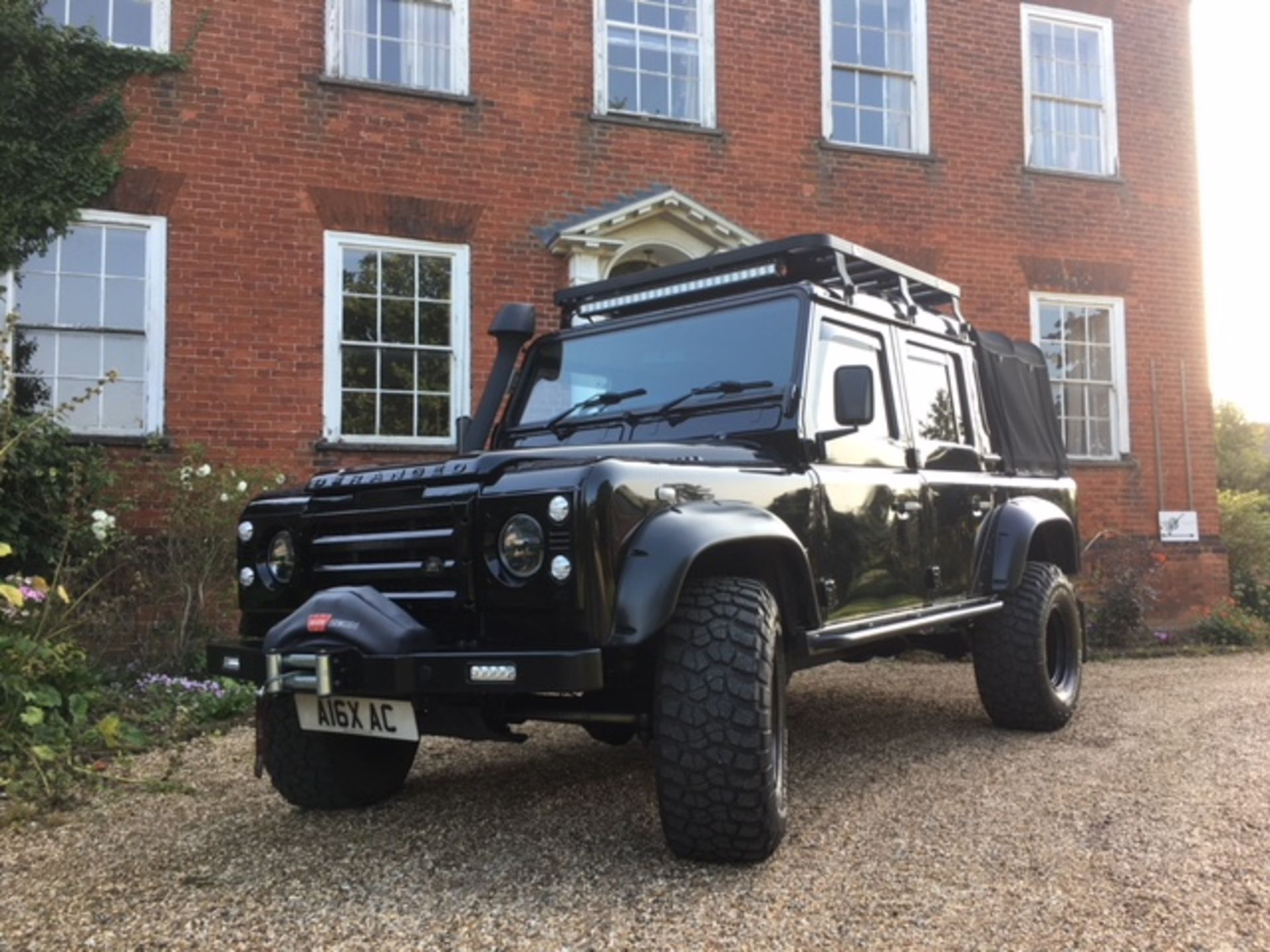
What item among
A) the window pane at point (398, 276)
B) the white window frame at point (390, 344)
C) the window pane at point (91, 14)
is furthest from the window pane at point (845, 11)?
the window pane at point (91, 14)

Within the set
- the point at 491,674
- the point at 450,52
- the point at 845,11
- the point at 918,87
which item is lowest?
the point at 491,674

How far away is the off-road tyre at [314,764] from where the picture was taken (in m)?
4.00

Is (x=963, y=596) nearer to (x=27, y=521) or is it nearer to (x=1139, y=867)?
(x=1139, y=867)

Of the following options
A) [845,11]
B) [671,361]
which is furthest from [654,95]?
[671,361]

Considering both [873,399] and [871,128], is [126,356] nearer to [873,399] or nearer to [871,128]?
[873,399]

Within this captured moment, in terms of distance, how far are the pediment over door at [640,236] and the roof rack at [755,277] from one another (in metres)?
4.30

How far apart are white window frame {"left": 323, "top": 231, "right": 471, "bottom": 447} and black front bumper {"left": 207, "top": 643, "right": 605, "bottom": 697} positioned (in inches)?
224

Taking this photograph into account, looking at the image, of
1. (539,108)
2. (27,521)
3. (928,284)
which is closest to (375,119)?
(539,108)

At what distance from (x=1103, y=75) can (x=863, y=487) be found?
9.80 meters

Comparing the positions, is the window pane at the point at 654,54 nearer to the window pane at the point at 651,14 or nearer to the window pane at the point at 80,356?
the window pane at the point at 651,14

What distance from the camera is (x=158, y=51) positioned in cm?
859

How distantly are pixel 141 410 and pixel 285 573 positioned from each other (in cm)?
523

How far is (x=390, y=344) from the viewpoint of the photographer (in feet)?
29.7

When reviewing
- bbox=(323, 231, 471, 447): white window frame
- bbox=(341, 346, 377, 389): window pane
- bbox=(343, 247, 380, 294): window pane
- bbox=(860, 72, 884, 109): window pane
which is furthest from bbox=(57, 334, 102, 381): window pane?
bbox=(860, 72, 884, 109): window pane
